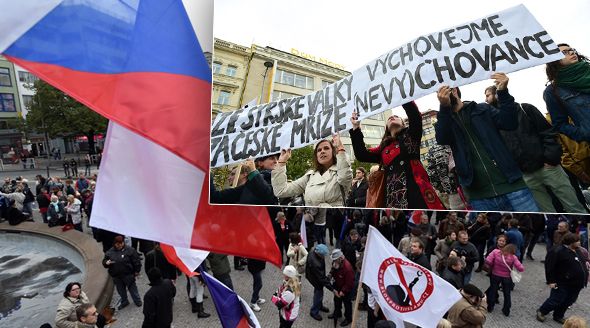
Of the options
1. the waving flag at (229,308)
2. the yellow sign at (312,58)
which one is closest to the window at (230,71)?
the yellow sign at (312,58)

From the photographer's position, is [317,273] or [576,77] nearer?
[576,77]

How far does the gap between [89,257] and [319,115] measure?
7.09 metres

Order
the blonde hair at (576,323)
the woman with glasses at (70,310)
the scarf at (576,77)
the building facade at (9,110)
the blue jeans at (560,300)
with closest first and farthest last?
the scarf at (576,77), the blonde hair at (576,323), the woman with glasses at (70,310), the blue jeans at (560,300), the building facade at (9,110)

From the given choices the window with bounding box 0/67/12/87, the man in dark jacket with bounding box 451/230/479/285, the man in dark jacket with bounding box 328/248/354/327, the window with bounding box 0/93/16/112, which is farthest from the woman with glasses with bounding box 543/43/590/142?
the window with bounding box 0/93/16/112

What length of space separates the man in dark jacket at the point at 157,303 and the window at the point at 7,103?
36903 millimetres

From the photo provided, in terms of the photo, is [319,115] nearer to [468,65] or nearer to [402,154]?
[402,154]

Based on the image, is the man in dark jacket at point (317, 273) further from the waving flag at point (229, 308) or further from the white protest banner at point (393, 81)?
the white protest banner at point (393, 81)

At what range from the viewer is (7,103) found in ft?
104

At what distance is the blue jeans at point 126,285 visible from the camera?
6051mm

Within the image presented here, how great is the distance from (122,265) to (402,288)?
15.1ft

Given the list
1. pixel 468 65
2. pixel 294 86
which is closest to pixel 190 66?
pixel 294 86

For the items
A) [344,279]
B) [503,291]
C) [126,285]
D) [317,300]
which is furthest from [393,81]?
[126,285]

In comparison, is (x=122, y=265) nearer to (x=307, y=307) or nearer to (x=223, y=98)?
(x=307, y=307)

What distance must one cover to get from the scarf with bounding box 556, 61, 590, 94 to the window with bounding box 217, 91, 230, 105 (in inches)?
110
